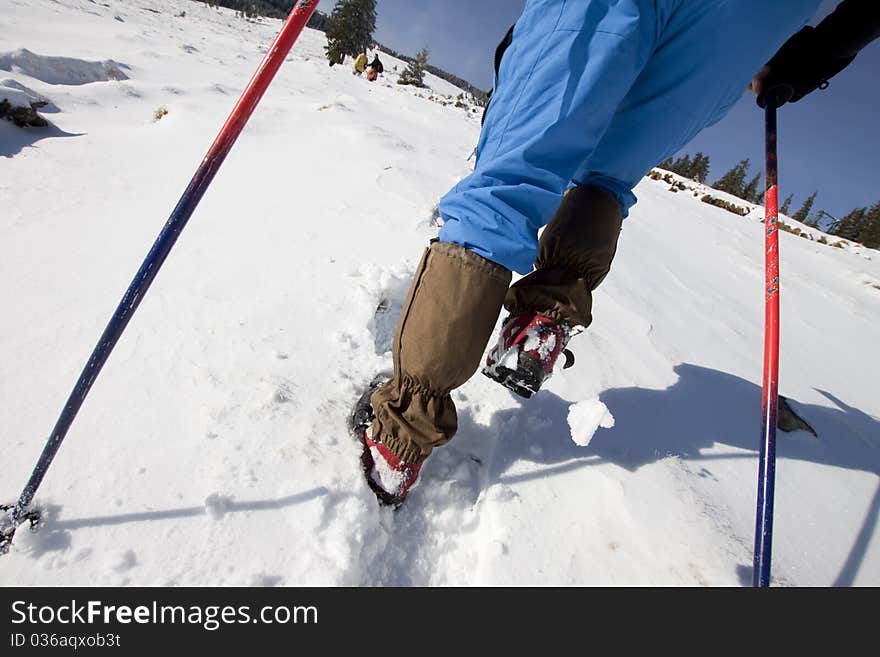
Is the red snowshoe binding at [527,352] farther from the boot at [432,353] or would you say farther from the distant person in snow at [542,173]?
the boot at [432,353]

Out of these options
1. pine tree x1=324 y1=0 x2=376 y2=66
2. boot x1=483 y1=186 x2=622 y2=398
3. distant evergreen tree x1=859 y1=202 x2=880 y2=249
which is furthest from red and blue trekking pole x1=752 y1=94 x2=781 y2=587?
distant evergreen tree x1=859 y1=202 x2=880 y2=249

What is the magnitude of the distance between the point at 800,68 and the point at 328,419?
2018mm

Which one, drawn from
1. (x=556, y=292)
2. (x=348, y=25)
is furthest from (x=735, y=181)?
(x=556, y=292)

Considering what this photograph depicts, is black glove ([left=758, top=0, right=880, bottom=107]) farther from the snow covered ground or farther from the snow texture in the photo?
the snow texture

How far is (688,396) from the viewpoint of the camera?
1.54m

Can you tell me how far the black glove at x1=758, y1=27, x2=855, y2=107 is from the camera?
4.41 feet

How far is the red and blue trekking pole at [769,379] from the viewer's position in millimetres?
902

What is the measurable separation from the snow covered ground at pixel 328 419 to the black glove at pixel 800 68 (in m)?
1.05

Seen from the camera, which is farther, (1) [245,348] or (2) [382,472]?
(1) [245,348]
